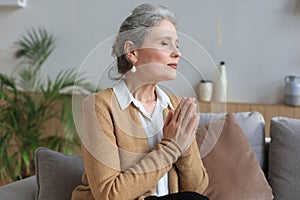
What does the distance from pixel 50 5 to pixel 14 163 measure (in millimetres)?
1128

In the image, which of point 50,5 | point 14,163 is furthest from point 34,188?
point 50,5

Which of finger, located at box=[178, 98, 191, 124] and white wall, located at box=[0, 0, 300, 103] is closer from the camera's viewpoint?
finger, located at box=[178, 98, 191, 124]

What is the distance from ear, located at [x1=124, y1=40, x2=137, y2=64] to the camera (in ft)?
4.53

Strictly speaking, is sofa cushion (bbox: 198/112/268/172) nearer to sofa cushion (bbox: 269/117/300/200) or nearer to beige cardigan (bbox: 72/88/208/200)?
sofa cushion (bbox: 269/117/300/200)

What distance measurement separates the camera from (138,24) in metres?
1.37

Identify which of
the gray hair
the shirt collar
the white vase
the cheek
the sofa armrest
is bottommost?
the sofa armrest

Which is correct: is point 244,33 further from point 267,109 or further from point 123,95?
point 123,95

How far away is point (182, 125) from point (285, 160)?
0.79m

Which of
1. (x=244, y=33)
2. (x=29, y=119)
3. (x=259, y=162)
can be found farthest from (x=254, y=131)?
(x=29, y=119)

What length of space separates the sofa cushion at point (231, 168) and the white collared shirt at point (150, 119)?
0.35 metres

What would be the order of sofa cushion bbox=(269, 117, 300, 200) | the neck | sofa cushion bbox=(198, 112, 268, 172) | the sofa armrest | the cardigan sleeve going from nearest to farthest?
the cardigan sleeve, the neck, the sofa armrest, sofa cushion bbox=(269, 117, 300, 200), sofa cushion bbox=(198, 112, 268, 172)

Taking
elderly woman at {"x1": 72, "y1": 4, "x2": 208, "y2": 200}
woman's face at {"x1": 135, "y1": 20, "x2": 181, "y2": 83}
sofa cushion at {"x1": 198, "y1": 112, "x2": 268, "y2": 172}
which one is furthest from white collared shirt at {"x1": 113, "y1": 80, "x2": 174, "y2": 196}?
sofa cushion at {"x1": 198, "y1": 112, "x2": 268, "y2": 172}

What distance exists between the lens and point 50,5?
130 inches

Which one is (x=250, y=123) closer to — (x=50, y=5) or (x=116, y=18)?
(x=116, y=18)
